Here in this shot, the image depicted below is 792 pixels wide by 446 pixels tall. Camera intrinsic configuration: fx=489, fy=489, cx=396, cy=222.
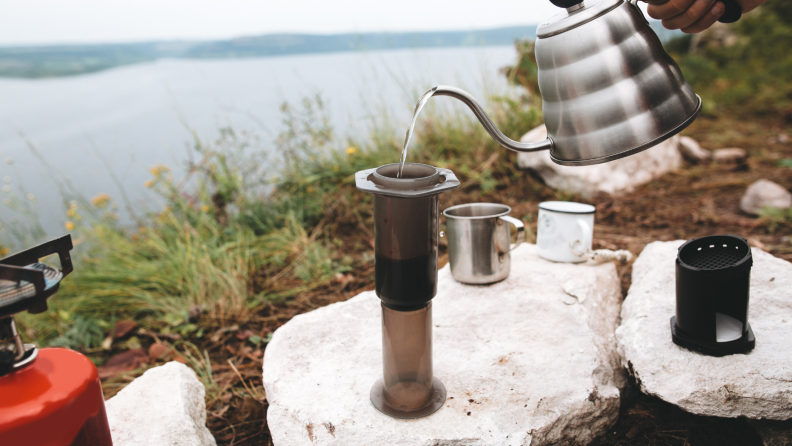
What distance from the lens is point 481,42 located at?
181 inches

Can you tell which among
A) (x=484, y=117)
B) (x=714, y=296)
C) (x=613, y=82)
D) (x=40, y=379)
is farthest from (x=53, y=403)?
(x=714, y=296)

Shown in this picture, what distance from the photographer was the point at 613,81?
3.59ft

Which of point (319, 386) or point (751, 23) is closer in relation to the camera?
point (319, 386)

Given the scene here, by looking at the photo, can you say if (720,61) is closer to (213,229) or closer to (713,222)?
(713,222)

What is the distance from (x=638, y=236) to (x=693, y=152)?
1985mm

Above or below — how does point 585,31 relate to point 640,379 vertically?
above

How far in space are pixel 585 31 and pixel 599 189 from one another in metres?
2.84

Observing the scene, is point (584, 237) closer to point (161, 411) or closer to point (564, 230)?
point (564, 230)

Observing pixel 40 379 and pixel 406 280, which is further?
pixel 406 280

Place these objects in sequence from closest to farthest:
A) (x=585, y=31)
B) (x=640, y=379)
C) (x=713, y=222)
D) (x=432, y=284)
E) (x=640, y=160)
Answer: (x=585, y=31)
(x=432, y=284)
(x=640, y=379)
(x=713, y=222)
(x=640, y=160)

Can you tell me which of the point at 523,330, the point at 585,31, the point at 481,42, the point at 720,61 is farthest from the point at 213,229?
the point at 720,61

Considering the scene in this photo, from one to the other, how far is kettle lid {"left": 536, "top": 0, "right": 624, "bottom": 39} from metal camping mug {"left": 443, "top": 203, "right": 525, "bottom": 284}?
0.97 metres

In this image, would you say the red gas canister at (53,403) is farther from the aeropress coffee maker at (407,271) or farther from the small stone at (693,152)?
the small stone at (693,152)

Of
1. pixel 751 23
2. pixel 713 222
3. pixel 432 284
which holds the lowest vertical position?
pixel 713 222
